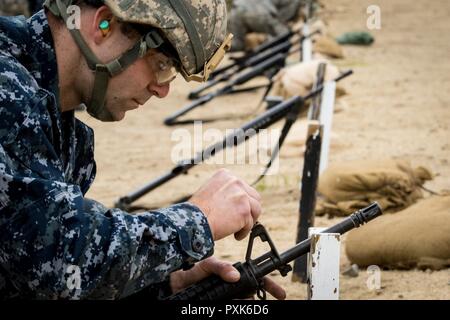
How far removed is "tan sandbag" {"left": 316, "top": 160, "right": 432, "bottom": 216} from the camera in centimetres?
545

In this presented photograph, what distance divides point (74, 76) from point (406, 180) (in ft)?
11.8

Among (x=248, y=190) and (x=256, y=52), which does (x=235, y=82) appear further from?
(x=248, y=190)

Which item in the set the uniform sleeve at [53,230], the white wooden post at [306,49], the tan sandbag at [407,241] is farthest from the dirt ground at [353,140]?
the uniform sleeve at [53,230]

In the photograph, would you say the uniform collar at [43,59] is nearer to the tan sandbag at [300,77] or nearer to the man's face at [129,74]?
the man's face at [129,74]

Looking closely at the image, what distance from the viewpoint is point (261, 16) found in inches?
527

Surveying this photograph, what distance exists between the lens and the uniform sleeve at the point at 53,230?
6.30 feet

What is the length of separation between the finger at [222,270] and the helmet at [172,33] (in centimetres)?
49

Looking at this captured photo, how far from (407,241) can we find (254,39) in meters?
9.75

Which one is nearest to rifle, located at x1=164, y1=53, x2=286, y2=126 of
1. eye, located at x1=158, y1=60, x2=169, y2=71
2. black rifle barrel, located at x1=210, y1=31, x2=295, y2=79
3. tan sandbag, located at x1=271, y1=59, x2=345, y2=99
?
black rifle barrel, located at x1=210, y1=31, x2=295, y2=79

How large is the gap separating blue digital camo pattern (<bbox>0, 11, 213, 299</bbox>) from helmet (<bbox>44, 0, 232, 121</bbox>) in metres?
0.12

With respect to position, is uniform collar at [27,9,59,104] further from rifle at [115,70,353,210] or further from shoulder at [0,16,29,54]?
rifle at [115,70,353,210]

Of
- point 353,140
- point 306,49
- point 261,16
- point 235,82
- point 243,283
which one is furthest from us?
point 261,16

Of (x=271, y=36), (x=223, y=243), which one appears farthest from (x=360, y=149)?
(x=271, y=36)

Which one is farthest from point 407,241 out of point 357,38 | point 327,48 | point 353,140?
point 357,38
